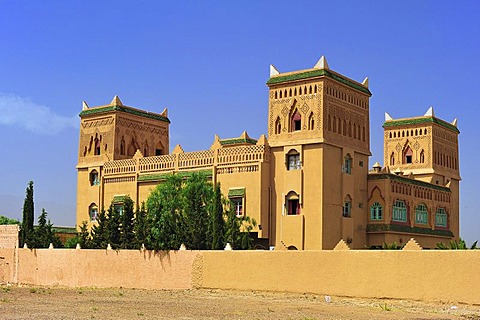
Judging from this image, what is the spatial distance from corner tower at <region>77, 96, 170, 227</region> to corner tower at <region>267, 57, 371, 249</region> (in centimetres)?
1200

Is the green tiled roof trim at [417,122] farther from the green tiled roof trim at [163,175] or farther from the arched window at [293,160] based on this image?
the green tiled roof trim at [163,175]

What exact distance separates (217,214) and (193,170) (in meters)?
8.77

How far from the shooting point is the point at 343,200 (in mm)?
39219

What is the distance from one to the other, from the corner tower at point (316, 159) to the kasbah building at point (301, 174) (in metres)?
0.05

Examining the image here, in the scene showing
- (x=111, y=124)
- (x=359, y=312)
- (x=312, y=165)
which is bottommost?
(x=359, y=312)

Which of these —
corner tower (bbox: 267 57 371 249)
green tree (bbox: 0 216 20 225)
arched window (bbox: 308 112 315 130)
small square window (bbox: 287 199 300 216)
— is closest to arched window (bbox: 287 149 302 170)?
corner tower (bbox: 267 57 371 249)

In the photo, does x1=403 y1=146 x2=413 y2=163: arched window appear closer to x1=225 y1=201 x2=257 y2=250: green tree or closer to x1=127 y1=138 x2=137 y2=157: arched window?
x1=225 y1=201 x2=257 y2=250: green tree

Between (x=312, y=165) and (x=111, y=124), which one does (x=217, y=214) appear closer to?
(x=312, y=165)

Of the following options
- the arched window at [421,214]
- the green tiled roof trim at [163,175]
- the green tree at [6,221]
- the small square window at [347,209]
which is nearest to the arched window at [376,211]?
the small square window at [347,209]

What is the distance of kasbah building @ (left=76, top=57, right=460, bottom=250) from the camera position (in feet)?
126

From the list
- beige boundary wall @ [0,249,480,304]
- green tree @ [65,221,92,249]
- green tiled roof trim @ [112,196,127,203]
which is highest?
green tiled roof trim @ [112,196,127,203]

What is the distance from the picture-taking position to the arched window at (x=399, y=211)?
1661 inches

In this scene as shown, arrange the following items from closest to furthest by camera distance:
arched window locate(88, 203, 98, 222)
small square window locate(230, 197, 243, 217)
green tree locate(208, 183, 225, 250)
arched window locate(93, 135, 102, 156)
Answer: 1. green tree locate(208, 183, 225, 250)
2. small square window locate(230, 197, 243, 217)
3. arched window locate(88, 203, 98, 222)
4. arched window locate(93, 135, 102, 156)

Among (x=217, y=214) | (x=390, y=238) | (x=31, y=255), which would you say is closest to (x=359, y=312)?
(x=217, y=214)
